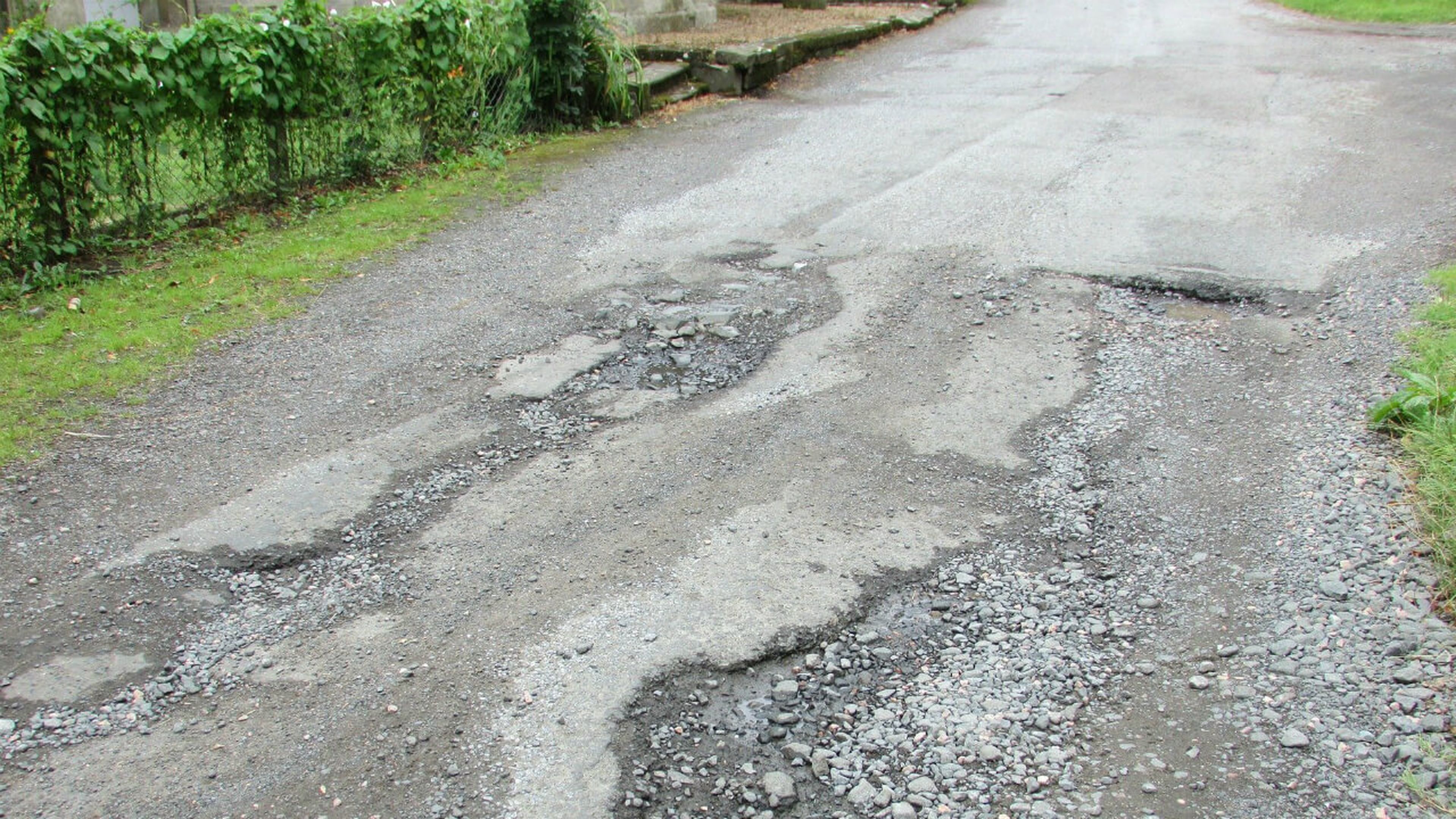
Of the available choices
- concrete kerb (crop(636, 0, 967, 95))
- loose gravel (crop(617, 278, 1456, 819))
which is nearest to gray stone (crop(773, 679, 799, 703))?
loose gravel (crop(617, 278, 1456, 819))

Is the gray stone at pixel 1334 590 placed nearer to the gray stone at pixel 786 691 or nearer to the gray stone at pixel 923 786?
the gray stone at pixel 923 786

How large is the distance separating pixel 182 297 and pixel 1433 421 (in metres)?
6.14

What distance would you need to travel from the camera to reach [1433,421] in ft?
14.6

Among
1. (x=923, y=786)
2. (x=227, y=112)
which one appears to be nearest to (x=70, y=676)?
(x=923, y=786)

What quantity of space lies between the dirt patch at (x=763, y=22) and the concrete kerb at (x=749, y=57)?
0.83 ft

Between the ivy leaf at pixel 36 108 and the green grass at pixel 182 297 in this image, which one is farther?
the ivy leaf at pixel 36 108

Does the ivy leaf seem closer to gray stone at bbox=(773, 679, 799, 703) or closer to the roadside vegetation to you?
the roadside vegetation

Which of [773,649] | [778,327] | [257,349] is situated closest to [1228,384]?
[778,327]

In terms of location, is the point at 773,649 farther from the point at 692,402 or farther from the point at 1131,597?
the point at 692,402

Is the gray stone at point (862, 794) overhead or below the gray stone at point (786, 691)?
below

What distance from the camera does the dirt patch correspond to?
13.5 metres

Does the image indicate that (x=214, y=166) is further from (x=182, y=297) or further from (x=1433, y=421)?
(x=1433, y=421)

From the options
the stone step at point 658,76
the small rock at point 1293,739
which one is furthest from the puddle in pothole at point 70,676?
the stone step at point 658,76

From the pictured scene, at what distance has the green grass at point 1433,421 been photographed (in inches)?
149
